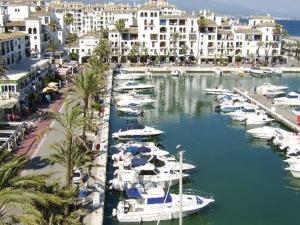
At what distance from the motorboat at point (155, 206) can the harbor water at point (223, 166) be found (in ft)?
2.46

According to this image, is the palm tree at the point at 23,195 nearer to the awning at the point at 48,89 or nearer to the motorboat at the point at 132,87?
the awning at the point at 48,89

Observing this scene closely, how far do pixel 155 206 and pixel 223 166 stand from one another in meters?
16.0

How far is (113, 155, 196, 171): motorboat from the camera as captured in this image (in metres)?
47.3

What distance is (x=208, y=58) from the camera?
138 m

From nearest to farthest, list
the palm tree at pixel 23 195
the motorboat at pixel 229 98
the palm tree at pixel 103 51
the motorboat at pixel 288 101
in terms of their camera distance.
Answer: the palm tree at pixel 23 195 < the motorboat at pixel 288 101 < the motorboat at pixel 229 98 < the palm tree at pixel 103 51

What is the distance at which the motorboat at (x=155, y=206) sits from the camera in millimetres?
38125

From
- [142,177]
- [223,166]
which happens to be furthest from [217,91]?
[142,177]

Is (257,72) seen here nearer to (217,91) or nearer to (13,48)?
(217,91)

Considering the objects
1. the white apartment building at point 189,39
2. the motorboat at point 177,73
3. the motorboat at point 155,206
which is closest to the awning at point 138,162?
the motorboat at point 155,206

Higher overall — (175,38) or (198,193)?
(175,38)

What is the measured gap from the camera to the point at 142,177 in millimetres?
45062

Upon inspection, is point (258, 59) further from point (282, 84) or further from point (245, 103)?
point (245, 103)

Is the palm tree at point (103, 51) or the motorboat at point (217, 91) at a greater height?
the palm tree at point (103, 51)

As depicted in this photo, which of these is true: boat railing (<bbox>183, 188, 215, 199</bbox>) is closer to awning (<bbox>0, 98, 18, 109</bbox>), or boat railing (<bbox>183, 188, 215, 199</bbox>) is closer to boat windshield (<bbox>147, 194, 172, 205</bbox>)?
boat windshield (<bbox>147, 194, 172, 205</bbox>)
